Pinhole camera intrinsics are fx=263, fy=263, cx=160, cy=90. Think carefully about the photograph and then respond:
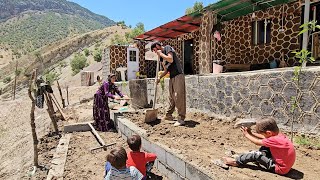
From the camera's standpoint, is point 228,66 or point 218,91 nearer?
point 218,91

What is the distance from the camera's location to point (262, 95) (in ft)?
16.5

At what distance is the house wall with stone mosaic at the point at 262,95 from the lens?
412cm

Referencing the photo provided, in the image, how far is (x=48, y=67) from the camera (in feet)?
128

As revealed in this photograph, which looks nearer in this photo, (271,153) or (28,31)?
(271,153)

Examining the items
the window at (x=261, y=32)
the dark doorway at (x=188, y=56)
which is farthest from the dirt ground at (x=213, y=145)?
the dark doorway at (x=188, y=56)

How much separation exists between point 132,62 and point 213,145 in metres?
11.7

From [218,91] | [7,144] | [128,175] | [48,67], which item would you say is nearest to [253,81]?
[218,91]

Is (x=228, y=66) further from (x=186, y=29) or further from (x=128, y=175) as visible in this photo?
(x=128, y=175)

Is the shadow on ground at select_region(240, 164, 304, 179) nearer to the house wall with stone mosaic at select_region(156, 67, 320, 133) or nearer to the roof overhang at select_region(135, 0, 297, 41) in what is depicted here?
the house wall with stone mosaic at select_region(156, 67, 320, 133)

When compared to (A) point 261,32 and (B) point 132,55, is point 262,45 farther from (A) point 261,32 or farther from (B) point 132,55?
(B) point 132,55

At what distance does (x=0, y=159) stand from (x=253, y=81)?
7838mm

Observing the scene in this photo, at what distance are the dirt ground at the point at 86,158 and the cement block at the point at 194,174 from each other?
27.4 inches

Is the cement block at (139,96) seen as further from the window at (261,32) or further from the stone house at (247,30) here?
the window at (261,32)

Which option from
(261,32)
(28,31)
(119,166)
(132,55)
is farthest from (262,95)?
(28,31)
